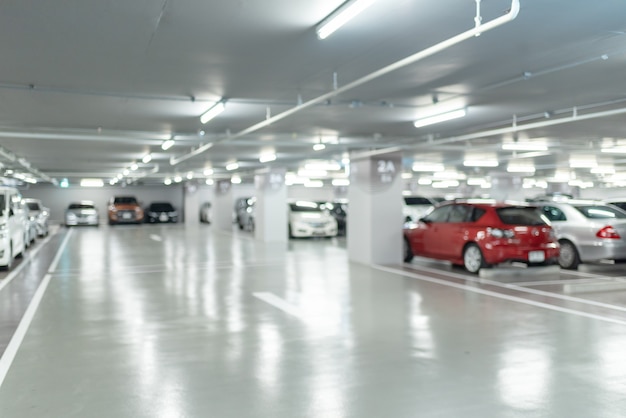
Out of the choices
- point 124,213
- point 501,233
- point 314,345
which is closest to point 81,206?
point 124,213

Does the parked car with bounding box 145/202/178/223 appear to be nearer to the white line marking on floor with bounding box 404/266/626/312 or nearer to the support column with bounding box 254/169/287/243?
the support column with bounding box 254/169/287/243

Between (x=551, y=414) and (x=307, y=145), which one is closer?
(x=551, y=414)

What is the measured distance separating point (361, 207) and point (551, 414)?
10064mm

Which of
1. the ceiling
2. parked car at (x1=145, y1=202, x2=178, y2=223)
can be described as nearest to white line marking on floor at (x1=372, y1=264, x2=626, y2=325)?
the ceiling

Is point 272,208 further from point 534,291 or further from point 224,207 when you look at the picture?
point 534,291

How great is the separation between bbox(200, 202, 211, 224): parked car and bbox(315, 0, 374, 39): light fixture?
33006 mm

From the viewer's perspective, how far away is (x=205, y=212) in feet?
127

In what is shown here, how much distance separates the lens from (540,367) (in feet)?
16.6

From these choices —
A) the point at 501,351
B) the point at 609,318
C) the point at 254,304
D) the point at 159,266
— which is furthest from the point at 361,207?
the point at 501,351

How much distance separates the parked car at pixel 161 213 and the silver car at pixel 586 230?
26.0 m

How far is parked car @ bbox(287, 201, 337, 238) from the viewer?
21531 mm

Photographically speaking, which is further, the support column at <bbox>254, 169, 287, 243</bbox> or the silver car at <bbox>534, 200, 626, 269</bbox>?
the support column at <bbox>254, 169, 287, 243</bbox>

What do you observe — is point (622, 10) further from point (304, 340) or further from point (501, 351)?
point (304, 340)

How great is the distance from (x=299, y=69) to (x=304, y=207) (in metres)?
15.9
